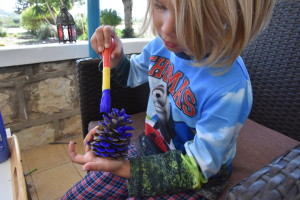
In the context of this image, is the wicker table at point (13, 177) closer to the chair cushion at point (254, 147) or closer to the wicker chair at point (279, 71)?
the chair cushion at point (254, 147)

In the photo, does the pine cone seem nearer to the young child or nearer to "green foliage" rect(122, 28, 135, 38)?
the young child

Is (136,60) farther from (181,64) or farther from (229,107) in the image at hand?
(229,107)

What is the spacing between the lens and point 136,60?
0.88m

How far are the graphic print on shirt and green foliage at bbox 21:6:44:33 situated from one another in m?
1.09

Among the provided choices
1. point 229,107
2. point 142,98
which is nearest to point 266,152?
point 229,107

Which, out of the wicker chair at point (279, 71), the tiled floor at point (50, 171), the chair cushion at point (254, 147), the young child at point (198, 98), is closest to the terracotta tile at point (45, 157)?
the tiled floor at point (50, 171)

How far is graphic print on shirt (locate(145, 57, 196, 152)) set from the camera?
0.65 meters

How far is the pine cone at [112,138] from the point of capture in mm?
537

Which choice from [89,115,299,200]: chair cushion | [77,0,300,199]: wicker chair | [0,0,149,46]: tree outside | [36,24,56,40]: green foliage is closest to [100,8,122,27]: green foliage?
[0,0,149,46]: tree outside

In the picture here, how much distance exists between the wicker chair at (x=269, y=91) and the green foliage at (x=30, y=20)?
0.86 metres

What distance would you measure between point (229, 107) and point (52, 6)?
1.40 meters

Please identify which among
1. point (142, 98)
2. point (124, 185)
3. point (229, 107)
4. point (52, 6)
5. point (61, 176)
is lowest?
point (61, 176)

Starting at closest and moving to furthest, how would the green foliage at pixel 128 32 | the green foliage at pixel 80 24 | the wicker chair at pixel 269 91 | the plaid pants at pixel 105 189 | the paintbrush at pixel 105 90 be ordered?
the paintbrush at pixel 105 90, the plaid pants at pixel 105 189, the wicker chair at pixel 269 91, the green foliage at pixel 80 24, the green foliage at pixel 128 32

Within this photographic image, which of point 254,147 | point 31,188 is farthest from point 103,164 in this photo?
point 31,188
